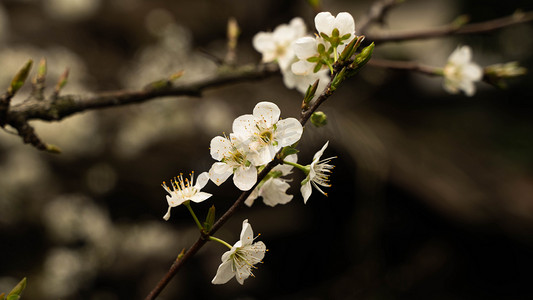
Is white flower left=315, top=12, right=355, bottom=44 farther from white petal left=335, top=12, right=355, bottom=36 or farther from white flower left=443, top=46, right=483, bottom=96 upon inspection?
white flower left=443, top=46, right=483, bottom=96

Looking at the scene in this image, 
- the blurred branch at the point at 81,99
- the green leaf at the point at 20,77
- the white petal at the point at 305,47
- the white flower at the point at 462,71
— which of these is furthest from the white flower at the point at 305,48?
the white flower at the point at 462,71

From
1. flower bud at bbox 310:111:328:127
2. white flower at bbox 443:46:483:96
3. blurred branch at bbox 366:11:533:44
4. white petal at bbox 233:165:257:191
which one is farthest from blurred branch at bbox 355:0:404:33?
white petal at bbox 233:165:257:191

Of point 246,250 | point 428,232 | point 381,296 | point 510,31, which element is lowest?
point 381,296

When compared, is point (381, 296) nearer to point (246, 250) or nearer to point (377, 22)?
point (377, 22)

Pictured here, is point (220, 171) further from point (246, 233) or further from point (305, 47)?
point (305, 47)

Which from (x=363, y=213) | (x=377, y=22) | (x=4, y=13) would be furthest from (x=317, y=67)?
(x=4, y=13)

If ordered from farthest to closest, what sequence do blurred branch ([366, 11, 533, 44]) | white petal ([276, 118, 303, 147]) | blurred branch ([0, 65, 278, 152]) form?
1. blurred branch ([366, 11, 533, 44])
2. blurred branch ([0, 65, 278, 152])
3. white petal ([276, 118, 303, 147])
